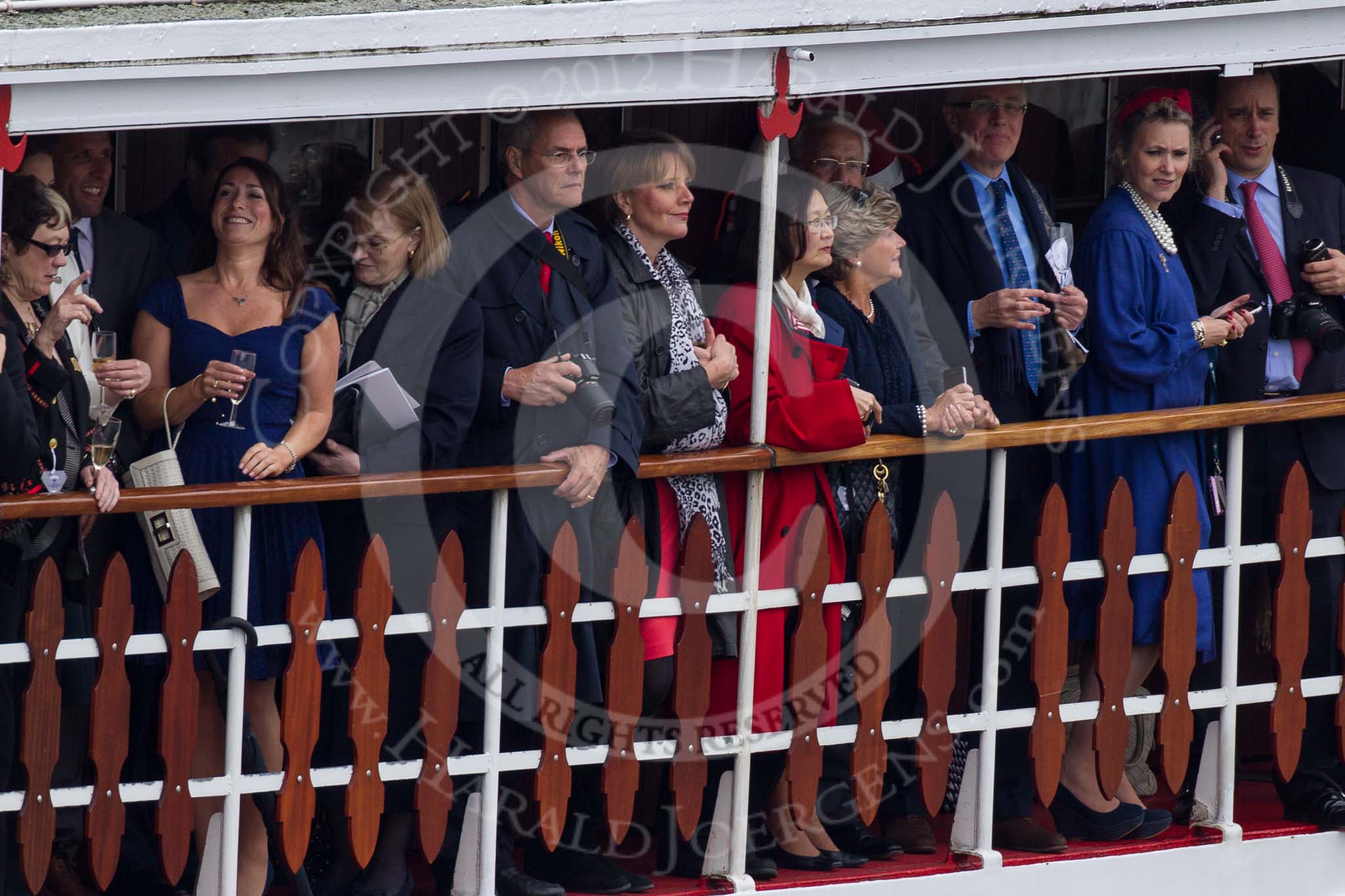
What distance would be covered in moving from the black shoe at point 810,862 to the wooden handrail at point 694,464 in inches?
46.0

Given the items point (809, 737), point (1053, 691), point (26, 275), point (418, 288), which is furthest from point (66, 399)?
point (1053, 691)

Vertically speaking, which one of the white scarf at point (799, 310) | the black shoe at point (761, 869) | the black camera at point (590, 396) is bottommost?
the black shoe at point (761, 869)

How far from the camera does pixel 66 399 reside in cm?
Answer: 517

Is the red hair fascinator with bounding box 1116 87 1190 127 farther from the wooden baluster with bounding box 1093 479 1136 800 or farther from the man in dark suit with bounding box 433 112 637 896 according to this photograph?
the man in dark suit with bounding box 433 112 637 896

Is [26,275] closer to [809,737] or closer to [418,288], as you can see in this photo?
[418,288]

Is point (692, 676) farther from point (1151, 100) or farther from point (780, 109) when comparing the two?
point (1151, 100)

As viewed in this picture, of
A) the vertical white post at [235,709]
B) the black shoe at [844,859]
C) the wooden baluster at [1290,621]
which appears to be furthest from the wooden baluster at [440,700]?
the wooden baluster at [1290,621]

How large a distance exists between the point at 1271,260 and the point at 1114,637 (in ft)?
4.61

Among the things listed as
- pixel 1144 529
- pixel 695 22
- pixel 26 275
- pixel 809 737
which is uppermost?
pixel 695 22

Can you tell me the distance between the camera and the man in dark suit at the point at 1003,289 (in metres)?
6.37

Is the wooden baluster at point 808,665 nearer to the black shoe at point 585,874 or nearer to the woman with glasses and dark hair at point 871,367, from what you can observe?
the woman with glasses and dark hair at point 871,367

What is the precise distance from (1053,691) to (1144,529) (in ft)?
2.04

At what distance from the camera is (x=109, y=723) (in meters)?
5.16

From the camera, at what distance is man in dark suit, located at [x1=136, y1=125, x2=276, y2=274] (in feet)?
20.0
